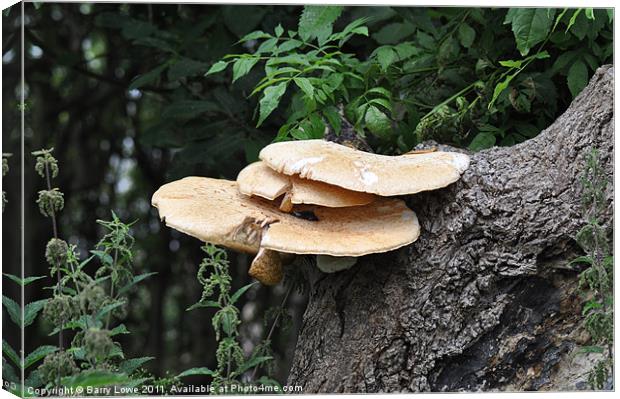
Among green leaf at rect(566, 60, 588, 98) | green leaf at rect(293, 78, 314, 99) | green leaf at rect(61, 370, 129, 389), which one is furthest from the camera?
green leaf at rect(566, 60, 588, 98)

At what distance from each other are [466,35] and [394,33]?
466 millimetres

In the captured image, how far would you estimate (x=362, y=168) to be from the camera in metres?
2.73

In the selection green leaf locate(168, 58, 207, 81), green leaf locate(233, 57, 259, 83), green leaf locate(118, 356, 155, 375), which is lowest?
green leaf locate(118, 356, 155, 375)

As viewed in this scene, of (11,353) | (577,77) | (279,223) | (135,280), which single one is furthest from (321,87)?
(11,353)

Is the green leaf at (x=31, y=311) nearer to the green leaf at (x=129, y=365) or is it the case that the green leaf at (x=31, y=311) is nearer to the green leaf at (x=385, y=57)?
the green leaf at (x=129, y=365)

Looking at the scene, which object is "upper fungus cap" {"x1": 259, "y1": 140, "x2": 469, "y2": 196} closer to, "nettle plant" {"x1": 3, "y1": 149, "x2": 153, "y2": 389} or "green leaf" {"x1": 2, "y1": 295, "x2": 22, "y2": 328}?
"nettle plant" {"x1": 3, "y1": 149, "x2": 153, "y2": 389}

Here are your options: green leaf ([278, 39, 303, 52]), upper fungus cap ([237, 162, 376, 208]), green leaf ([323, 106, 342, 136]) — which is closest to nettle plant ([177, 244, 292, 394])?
upper fungus cap ([237, 162, 376, 208])

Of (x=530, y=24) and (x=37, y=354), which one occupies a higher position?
(x=530, y=24)

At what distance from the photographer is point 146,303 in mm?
7578

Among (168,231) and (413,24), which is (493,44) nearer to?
(413,24)

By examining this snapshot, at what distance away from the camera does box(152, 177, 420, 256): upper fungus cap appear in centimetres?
261

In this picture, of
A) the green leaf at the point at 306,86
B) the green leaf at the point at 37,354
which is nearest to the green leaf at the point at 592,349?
the green leaf at the point at 306,86

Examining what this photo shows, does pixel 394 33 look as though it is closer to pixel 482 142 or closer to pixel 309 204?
pixel 482 142

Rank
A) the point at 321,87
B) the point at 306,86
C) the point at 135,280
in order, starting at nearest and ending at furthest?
the point at 135,280, the point at 306,86, the point at 321,87
